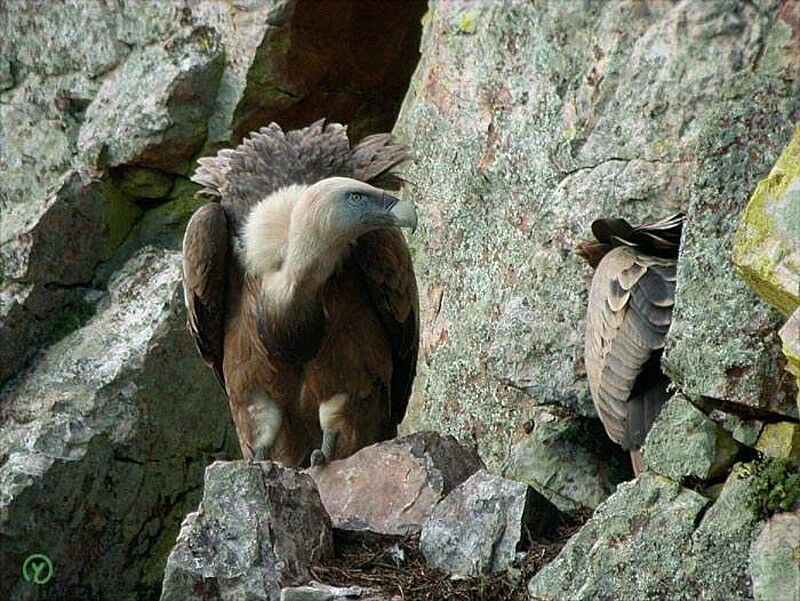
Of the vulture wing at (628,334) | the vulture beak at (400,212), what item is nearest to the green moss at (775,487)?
the vulture wing at (628,334)

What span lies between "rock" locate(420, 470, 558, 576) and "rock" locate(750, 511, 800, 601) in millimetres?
1091

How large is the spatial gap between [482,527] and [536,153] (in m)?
2.47

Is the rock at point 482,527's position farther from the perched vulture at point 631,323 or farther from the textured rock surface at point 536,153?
the textured rock surface at point 536,153

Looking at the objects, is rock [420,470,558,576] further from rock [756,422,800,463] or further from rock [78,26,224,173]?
rock [78,26,224,173]

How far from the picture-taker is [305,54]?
333 inches

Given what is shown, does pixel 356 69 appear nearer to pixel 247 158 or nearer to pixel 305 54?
pixel 305 54

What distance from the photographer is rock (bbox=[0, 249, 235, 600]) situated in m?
7.55

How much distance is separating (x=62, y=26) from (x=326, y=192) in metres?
3.41

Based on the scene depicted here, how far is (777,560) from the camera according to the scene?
12.3ft

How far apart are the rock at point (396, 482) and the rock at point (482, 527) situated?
229mm

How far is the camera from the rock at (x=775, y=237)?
12.2 feet

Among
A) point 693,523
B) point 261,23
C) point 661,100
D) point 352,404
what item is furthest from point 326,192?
point 261,23

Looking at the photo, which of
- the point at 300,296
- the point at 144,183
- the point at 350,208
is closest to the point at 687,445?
the point at 350,208

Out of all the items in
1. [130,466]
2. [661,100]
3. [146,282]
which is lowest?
[130,466]
